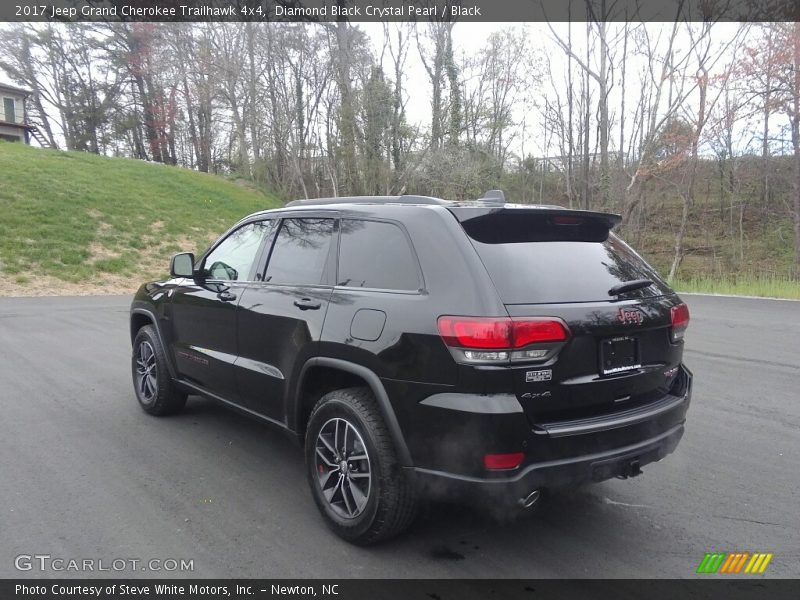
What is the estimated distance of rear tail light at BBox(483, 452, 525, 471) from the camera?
265 cm

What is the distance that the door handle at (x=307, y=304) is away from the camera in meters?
3.47

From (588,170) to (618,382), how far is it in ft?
91.2

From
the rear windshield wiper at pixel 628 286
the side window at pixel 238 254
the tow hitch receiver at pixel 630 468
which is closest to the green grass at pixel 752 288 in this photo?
the rear windshield wiper at pixel 628 286

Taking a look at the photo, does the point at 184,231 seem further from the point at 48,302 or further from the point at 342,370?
the point at 342,370

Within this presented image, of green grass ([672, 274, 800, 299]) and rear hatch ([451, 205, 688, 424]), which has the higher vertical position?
rear hatch ([451, 205, 688, 424])

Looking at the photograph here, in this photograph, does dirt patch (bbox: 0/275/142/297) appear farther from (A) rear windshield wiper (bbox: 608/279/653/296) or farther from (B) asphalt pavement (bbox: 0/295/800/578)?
(A) rear windshield wiper (bbox: 608/279/653/296)

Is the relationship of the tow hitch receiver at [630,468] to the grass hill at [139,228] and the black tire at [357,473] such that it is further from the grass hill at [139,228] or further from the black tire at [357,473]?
the grass hill at [139,228]

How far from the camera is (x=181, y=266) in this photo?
4902 millimetres

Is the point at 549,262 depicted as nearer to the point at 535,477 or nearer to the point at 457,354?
the point at 457,354

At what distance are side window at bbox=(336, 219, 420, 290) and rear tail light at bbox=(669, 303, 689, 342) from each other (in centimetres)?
151

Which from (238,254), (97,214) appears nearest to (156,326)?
(238,254)

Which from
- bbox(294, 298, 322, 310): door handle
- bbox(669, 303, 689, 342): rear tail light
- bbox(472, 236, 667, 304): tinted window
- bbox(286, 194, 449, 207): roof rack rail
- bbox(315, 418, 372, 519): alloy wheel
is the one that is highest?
bbox(286, 194, 449, 207): roof rack rail

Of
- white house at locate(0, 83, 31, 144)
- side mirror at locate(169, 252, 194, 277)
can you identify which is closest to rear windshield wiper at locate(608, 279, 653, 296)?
side mirror at locate(169, 252, 194, 277)

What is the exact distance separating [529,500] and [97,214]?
21254mm
